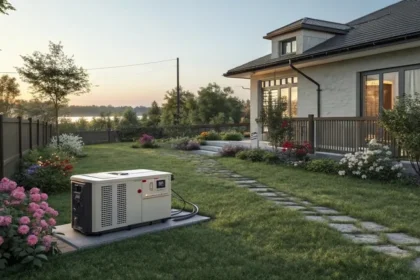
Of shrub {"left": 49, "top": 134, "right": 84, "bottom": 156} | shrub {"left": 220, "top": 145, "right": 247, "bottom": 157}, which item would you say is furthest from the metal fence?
shrub {"left": 220, "top": 145, "right": 247, "bottom": 157}

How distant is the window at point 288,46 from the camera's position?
1421 cm

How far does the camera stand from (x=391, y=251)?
146 inches

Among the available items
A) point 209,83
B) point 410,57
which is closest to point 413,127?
point 410,57

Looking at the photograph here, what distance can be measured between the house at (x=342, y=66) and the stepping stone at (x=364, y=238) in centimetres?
585

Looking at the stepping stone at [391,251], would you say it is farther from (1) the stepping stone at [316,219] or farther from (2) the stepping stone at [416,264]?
(1) the stepping stone at [316,219]

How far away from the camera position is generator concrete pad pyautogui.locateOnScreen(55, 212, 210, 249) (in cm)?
393

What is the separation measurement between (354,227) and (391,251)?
2.80ft

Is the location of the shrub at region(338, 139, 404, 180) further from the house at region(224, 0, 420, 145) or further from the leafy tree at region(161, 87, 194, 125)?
the leafy tree at region(161, 87, 194, 125)

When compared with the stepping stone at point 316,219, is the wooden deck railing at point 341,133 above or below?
above

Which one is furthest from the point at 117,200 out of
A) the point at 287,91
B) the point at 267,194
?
the point at 287,91

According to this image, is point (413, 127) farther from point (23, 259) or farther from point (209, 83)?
point (209, 83)

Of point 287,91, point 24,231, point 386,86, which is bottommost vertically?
point 24,231

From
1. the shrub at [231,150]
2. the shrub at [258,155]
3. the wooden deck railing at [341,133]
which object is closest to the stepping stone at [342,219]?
the wooden deck railing at [341,133]

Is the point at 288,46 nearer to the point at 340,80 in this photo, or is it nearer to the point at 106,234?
the point at 340,80
